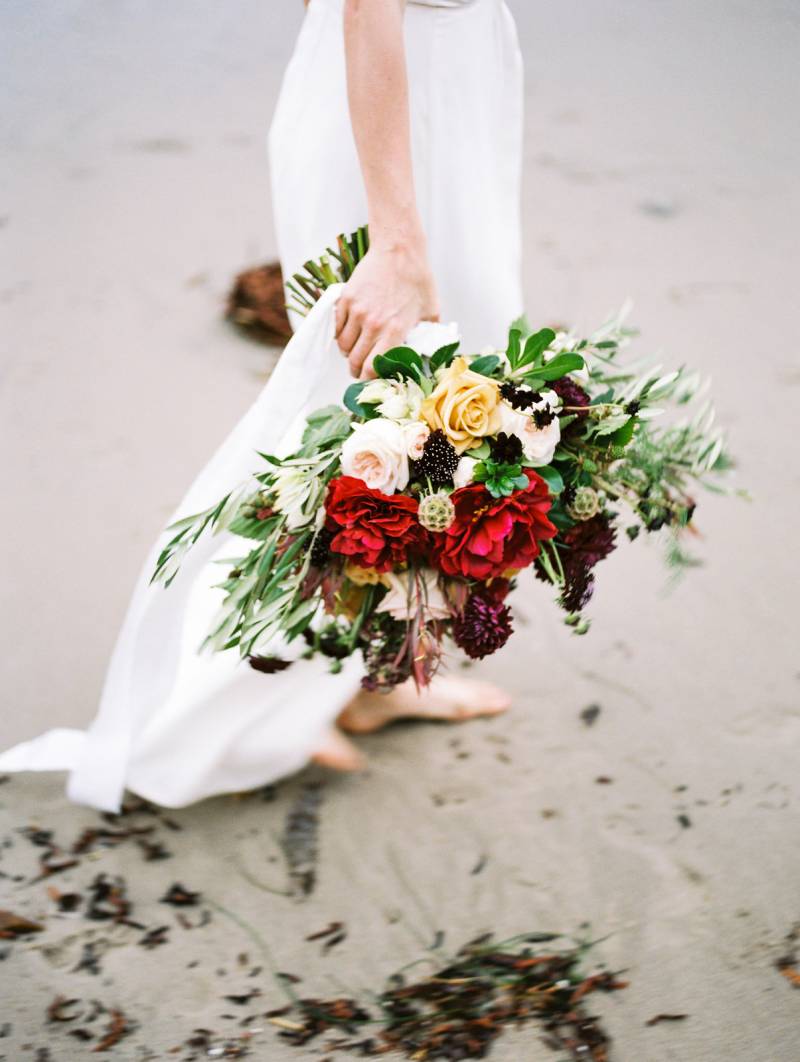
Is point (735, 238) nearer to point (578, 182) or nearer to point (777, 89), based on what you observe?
point (578, 182)

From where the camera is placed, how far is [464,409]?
4.80 ft

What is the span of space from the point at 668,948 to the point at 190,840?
1005 millimetres

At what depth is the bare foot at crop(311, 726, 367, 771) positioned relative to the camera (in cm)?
231

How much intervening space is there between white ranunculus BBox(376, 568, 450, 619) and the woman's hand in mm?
358

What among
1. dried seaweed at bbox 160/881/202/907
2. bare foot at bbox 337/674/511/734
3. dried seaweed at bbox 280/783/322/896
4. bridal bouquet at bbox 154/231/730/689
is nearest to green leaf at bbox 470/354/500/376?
bridal bouquet at bbox 154/231/730/689

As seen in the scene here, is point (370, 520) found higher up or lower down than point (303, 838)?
higher up

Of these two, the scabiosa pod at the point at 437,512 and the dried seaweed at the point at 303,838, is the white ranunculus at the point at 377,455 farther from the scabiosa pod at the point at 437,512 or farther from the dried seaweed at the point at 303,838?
the dried seaweed at the point at 303,838

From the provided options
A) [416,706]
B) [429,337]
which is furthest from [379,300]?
[416,706]

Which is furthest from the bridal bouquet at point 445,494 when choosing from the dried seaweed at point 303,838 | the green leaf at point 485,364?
the dried seaweed at point 303,838

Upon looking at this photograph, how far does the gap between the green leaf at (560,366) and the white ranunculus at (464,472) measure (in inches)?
6.8

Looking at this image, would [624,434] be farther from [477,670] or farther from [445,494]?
[477,670]

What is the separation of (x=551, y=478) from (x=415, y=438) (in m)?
0.22

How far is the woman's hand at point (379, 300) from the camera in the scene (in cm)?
165

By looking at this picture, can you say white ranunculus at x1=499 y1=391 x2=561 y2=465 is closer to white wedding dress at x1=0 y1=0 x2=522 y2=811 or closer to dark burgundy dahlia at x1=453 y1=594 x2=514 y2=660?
dark burgundy dahlia at x1=453 y1=594 x2=514 y2=660
